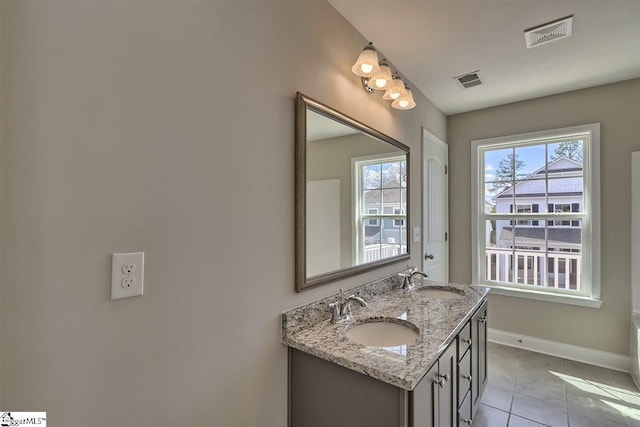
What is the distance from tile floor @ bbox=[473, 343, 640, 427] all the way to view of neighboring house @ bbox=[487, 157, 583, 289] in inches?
29.9

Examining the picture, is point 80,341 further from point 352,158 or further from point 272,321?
point 352,158

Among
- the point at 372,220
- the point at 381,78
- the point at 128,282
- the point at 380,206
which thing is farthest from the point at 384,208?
the point at 128,282

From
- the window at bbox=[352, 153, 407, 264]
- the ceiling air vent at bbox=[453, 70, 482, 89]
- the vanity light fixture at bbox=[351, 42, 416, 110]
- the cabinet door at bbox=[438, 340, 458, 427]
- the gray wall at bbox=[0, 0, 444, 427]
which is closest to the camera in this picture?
the gray wall at bbox=[0, 0, 444, 427]

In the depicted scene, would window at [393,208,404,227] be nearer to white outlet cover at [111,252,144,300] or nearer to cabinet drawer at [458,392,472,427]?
cabinet drawer at [458,392,472,427]

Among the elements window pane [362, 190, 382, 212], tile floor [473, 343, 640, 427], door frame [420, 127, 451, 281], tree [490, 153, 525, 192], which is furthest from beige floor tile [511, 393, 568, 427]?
tree [490, 153, 525, 192]

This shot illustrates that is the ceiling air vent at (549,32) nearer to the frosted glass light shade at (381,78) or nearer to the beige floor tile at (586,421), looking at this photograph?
the frosted glass light shade at (381,78)

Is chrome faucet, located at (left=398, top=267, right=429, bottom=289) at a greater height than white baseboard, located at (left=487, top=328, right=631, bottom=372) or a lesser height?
greater

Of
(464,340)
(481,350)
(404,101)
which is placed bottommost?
(481,350)

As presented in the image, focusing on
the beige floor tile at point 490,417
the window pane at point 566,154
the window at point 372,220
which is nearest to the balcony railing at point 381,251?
the window at point 372,220

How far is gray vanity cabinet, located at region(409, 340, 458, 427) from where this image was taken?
1013mm

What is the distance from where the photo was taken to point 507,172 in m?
3.09

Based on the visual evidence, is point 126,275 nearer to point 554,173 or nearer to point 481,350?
point 481,350

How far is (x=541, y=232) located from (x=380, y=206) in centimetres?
200

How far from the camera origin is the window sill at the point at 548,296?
8.66 feet
